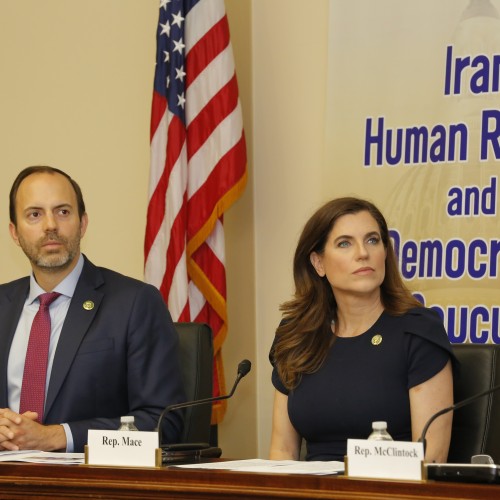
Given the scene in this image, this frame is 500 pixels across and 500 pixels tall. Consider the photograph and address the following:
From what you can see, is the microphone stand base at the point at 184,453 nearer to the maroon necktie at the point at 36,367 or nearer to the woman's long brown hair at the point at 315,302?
the woman's long brown hair at the point at 315,302

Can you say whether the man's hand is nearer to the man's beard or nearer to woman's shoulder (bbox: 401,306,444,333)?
the man's beard

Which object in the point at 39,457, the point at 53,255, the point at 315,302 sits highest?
the point at 53,255

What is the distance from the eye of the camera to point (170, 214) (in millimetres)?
4762

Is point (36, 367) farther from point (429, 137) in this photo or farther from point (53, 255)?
point (429, 137)

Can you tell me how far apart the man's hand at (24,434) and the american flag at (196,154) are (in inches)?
67.6

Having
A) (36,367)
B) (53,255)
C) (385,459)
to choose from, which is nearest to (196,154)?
(53,255)

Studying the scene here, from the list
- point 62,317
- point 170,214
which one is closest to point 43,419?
point 62,317

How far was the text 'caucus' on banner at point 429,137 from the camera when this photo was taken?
172 inches

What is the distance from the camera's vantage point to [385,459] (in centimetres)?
206

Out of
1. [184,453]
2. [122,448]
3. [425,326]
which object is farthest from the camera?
[425,326]

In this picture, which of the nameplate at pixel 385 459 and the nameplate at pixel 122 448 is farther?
the nameplate at pixel 122 448

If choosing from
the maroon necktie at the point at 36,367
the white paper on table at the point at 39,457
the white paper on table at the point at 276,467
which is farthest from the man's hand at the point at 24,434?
the white paper on table at the point at 276,467

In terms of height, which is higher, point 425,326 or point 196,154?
point 196,154

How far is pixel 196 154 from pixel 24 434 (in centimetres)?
213
